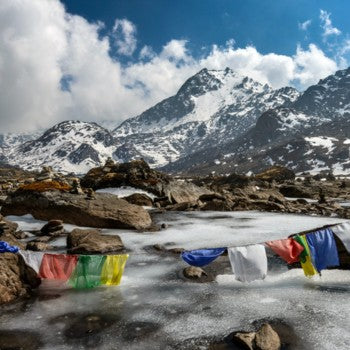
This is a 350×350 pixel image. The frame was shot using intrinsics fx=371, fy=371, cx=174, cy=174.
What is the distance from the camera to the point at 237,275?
10562mm

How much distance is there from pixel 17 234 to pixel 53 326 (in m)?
9.25

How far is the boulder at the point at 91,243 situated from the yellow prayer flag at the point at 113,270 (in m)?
3.23

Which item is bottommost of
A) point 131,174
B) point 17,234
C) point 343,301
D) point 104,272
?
point 343,301

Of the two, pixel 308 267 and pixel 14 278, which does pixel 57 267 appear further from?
pixel 308 267

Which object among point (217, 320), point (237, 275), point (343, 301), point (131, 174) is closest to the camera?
point (217, 320)

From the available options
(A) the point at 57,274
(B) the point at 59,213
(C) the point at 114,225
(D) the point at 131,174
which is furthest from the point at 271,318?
(D) the point at 131,174

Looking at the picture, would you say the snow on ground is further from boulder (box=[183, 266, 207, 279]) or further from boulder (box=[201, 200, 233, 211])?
boulder (box=[183, 266, 207, 279])

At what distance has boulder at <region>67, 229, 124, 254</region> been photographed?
14.0 metres

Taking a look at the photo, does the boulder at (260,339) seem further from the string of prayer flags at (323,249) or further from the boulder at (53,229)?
the boulder at (53,229)

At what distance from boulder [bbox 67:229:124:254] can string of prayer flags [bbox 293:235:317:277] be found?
7039mm

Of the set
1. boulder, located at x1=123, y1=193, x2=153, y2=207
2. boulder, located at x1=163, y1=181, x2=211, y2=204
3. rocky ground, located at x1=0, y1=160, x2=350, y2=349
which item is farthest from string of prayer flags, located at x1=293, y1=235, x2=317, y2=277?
boulder, located at x1=163, y1=181, x2=211, y2=204

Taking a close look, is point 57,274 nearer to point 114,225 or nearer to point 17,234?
point 17,234

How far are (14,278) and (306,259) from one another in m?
8.36

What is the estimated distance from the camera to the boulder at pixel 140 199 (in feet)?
93.2
